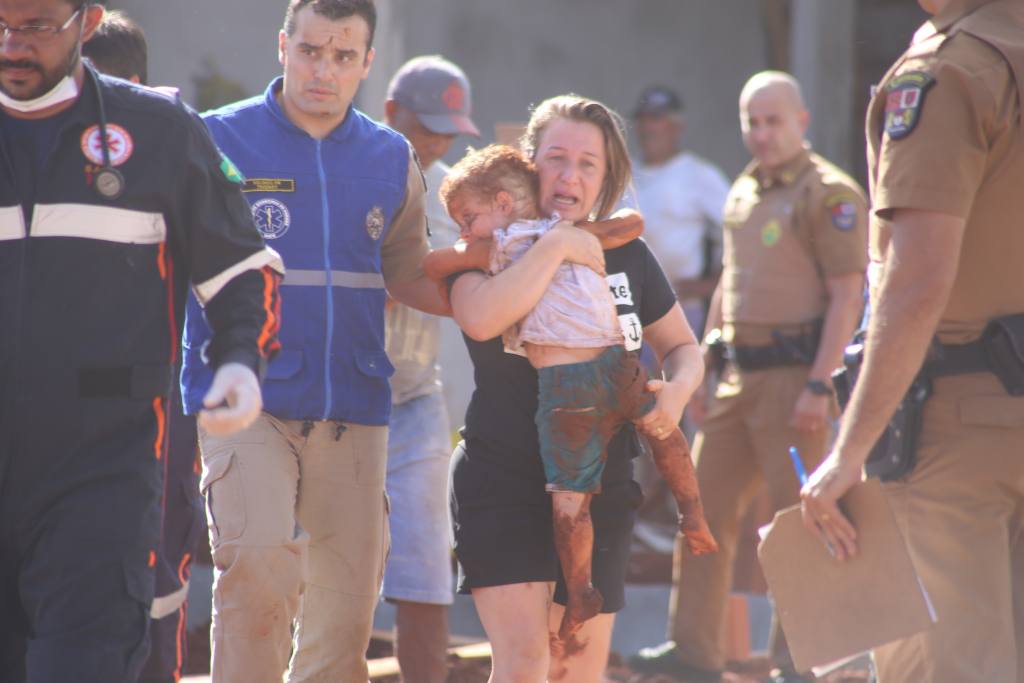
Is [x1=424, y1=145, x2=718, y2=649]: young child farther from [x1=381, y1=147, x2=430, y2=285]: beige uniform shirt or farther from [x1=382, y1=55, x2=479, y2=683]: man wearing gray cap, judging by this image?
[x1=382, y1=55, x2=479, y2=683]: man wearing gray cap

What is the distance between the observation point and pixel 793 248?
20.2 feet

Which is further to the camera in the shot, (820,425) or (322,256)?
(820,425)

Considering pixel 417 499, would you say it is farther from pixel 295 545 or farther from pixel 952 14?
pixel 952 14

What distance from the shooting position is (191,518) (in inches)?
186

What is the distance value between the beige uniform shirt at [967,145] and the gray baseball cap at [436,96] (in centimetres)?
236

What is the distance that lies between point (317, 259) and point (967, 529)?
1730mm

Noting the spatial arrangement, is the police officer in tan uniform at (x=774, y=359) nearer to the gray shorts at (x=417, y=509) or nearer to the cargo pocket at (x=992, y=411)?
the gray shorts at (x=417, y=509)

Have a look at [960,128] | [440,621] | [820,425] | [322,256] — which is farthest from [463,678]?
[960,128]

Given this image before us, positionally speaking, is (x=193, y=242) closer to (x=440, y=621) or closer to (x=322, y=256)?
(x=322, y=256)

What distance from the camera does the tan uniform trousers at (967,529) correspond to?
332 cm

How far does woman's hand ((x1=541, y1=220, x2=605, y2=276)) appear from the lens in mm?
3588

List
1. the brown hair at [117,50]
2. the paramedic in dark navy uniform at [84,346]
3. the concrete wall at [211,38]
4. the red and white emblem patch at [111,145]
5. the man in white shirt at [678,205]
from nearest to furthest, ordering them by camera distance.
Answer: the paramedic in dark navy uniform at [84,346], the red and white emblem patch at [111,145], the brown hair at [117,50], the concrete wall at [211,38], the man in white shirt at [678,205]

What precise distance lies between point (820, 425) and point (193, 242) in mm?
3511

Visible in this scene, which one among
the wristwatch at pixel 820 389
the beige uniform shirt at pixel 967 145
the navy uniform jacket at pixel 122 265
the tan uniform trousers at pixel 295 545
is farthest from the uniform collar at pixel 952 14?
the wristwatch at pixel 820 389
